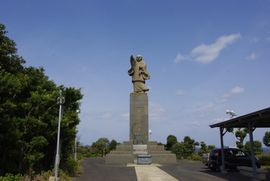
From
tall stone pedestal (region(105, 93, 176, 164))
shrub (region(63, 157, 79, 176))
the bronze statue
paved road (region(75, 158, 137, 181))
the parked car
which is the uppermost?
the bronze statue

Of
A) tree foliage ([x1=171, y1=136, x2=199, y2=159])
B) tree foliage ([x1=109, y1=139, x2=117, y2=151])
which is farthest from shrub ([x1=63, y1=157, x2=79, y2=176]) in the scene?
tree foliage ([x1=109, y1=139, x2=117, y2=151])

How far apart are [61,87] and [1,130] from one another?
5406 mm

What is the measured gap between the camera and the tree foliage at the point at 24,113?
15523mm

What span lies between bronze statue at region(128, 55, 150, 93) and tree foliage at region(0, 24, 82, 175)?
1984 cm

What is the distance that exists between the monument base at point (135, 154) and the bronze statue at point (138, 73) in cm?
640

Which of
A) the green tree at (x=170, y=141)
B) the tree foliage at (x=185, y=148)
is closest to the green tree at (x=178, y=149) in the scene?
the tree foliage at (x=185, y=148)

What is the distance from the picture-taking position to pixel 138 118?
38.5 meters

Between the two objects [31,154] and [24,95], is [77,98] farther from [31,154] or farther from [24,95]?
[31,154]

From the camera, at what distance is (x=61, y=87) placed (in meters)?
20.5

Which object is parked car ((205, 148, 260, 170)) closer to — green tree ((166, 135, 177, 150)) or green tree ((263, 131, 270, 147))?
green tree ((263, 131, 270, 147))

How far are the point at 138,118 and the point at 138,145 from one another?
376 cm

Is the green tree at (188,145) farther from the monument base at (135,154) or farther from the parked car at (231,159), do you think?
the parked car at (231,159)

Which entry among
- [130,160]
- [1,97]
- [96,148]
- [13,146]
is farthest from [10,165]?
[96,148]

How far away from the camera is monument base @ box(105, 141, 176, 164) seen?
33375mm
